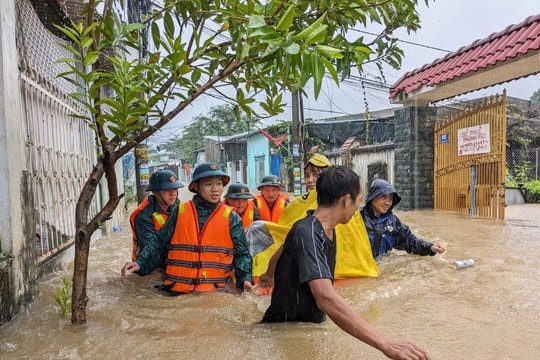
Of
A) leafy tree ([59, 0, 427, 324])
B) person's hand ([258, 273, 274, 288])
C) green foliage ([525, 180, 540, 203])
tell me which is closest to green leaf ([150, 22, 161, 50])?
leafy tree ([59, 0, 427, 324])

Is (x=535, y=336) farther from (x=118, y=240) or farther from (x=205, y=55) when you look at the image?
(x=118, y=240)

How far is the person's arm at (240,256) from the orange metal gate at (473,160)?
6947mm

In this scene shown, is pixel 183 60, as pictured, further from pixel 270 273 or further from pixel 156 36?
pixel 270 273

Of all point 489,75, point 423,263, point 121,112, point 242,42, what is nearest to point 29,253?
point 121,112

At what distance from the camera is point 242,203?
5.47m

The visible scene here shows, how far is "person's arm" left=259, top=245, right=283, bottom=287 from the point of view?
2.72 meters

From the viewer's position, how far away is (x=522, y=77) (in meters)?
8.70

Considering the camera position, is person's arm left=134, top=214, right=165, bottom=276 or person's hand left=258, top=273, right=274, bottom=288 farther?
person's arm left=134, top=214, right=165, bottom=276

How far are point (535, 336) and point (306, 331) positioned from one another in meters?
1.51

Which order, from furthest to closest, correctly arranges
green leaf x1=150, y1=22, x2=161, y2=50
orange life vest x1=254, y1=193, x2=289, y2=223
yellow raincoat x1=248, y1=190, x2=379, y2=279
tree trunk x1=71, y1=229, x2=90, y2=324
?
orange life vest x1=254, y1=193, x2=289, y2=223 < yellow raincoat x1=248, y1=190, x2=379, y2=279 < tree trunk x1=71, y1=229, x2=90, y2=324 < green leaf x1=150, y1=22, x2=161, y2=50

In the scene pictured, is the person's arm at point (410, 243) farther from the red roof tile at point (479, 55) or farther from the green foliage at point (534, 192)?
the green foliage at point (534, 192)

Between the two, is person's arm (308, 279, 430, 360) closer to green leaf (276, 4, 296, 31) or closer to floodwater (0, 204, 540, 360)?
floodwater (0, 204, 540, 360)

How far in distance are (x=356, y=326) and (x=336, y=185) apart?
697 mm

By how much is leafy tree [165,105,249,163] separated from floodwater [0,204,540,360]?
36.2 m
